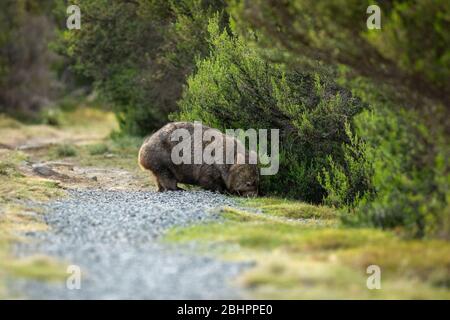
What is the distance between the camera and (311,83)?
57.7 ft

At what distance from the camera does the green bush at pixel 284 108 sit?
16.9m

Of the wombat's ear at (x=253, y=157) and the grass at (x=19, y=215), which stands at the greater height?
the wombat's ear at (x=253, y=157)

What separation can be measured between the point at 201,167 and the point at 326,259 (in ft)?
23.6

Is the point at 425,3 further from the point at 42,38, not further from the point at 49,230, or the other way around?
the point at 42,38

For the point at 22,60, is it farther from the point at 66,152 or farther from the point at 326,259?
the point at 326,259

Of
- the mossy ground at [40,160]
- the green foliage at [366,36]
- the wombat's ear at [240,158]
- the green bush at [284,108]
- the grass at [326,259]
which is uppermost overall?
the green foliage at [366,36]

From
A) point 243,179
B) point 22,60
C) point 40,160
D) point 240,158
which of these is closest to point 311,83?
point 240,158

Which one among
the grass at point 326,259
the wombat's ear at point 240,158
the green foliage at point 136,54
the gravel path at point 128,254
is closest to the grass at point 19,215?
the gravel path at point 128,254

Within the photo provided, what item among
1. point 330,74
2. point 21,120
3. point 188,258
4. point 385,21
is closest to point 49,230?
point 188,258

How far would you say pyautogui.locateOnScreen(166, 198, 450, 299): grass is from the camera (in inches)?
343

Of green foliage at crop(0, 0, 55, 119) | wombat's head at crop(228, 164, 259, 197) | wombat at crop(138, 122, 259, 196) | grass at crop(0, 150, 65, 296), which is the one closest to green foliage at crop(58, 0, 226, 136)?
grass at crop(0, 150, 65, 296)

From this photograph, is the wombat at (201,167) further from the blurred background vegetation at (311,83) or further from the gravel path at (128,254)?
the gravel path at (128,254)

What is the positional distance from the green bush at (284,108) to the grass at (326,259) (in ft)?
17.4

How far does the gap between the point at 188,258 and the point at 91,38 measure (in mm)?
18351
